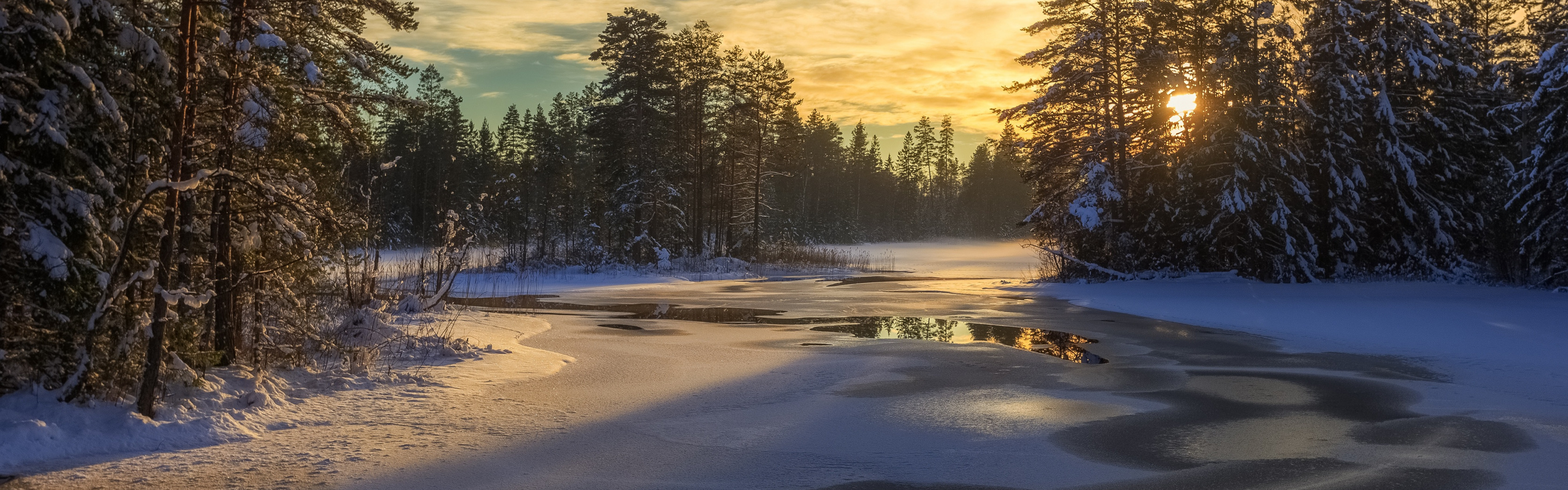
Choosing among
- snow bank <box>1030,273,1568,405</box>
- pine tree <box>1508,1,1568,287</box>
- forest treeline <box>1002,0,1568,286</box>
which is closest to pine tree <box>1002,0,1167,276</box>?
forest treeline <box>1002,0,1568,286</box>

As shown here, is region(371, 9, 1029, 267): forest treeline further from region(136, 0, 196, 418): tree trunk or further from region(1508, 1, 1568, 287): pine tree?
region(1508, 1, 1568, 287): pine tree

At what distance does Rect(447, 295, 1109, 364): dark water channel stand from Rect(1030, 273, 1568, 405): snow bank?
126 inches

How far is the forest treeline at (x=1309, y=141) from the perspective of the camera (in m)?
23.3

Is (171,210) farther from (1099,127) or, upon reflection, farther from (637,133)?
(637,133)

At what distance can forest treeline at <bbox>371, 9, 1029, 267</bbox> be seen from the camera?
121 feet

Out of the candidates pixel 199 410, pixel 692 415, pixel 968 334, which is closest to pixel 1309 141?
pixel 968 334

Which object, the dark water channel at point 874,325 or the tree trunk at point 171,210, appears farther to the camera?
the dark water channel at point 874,325

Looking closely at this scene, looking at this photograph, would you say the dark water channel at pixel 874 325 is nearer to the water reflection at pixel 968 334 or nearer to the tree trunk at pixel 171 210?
the water reflection at pixel 968 334

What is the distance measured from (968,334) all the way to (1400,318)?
740 cm

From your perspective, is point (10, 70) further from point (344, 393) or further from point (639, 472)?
point (639, 472)

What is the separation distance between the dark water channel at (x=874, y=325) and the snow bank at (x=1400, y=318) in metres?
3.19

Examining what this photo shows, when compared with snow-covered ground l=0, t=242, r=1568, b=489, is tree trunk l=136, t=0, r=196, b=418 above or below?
above

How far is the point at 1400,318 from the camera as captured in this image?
582 inches

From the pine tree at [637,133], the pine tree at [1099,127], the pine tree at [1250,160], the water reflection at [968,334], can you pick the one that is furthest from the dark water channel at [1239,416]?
the pine tree at [637,133]
